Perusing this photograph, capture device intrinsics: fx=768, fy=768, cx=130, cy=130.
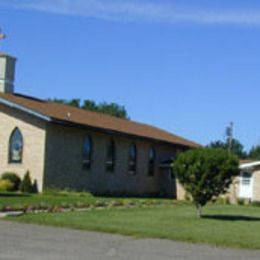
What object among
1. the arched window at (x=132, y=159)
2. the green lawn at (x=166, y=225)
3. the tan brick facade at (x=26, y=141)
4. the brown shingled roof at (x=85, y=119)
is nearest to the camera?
the green lawn at (x=166, y=225)

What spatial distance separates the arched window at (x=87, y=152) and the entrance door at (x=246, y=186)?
1145cm

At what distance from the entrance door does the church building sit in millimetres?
4196

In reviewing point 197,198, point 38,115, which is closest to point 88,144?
point 38,115

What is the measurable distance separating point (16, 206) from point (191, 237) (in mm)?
9081

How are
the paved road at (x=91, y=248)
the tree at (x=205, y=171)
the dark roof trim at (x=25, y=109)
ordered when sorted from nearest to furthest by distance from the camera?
the paved road at (x=91, y=248) < the tree at (x=205, y=171) < the dark roof trim at (x=25, y=109)

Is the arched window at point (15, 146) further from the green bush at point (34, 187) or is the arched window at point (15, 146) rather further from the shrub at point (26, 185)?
the green bush at point (34, 187)

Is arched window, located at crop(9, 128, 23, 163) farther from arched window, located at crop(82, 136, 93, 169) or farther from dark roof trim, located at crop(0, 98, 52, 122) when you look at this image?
arched window, located at crop(82, 136, 93, 169)

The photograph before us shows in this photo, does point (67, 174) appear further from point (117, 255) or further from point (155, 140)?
point (117, 255)

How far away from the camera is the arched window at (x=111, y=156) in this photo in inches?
1790

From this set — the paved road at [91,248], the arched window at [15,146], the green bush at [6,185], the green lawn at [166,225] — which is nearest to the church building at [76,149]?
the arched window at [15,146]

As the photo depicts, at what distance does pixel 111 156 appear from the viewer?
4588 cm

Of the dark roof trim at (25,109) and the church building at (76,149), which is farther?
the church building at (76,149)

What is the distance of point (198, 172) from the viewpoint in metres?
25.8

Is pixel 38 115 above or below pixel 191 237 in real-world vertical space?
above
